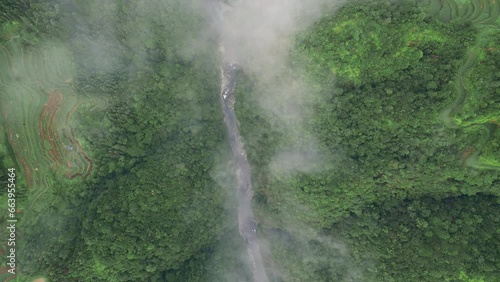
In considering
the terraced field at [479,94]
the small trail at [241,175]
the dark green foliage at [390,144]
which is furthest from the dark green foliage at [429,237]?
the small trail at [241,175]

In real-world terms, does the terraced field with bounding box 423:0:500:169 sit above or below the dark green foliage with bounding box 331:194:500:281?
above

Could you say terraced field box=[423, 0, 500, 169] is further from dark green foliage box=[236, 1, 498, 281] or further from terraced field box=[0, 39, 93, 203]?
terraced field box=[0, 39, 93, 203]

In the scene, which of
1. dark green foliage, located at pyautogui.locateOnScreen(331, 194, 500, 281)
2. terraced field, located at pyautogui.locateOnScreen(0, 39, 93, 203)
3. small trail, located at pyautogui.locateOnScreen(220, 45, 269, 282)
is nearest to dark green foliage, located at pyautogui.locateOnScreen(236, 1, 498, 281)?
dark green foliage, located at pyautogui.locateOnScreen(331, 194, 500, 281)

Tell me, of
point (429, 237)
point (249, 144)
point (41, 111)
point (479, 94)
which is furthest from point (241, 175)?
point (479, 94)

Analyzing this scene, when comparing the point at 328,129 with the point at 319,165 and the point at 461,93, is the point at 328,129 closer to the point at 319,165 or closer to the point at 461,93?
the point at 319,165

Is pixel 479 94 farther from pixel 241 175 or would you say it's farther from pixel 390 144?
pixel 241 175

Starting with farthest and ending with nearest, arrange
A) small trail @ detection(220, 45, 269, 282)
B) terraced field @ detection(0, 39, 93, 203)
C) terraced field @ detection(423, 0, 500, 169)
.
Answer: small trail @ detection(220, 45, 269, 282), terraced field @ detection(0, 39, 93, 203), terraced field @ detection(423, 0, 500, 169)
